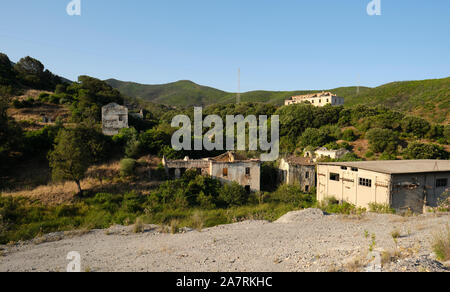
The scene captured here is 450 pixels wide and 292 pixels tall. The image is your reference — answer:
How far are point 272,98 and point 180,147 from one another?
3224 inches

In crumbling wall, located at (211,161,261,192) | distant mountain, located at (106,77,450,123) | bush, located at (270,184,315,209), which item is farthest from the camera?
distant mountain, located at (106,77,450,123)

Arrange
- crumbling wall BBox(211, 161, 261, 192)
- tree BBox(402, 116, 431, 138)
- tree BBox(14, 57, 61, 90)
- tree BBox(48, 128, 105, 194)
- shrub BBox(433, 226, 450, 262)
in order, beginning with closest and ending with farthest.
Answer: shrub BBox(433, 226, 450, 262) < tree BBox(48, 128, 105, 194) < crumbling wall BBox(211, 161, 261, 192) < tree BBox(402, 116, 431, 138) < tree BBox(14, 57, 61, 90)

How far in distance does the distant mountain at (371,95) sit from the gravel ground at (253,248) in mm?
53225

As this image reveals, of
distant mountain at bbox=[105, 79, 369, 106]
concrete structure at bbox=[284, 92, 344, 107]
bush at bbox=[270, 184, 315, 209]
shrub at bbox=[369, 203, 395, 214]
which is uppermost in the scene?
distant mountain at bbox=[105, 79, 369, 106]

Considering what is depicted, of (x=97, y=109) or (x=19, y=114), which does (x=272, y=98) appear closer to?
(x=97, y=109)

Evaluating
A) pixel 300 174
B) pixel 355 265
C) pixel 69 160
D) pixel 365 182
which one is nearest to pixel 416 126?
pixel 300 174

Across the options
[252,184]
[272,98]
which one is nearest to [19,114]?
[252,184]

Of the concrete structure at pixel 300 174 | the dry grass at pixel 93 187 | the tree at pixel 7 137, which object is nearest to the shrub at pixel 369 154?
the concrete structure at pixel 300 174

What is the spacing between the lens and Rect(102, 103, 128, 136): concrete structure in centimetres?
3012

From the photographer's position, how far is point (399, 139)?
36.7 meters

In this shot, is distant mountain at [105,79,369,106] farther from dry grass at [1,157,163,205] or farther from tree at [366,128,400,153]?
dry grass at [1,157,163,205]

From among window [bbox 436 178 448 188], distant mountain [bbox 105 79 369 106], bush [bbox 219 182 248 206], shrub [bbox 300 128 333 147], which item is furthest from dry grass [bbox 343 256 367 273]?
distant mountain [bbox 105 79 369 106]

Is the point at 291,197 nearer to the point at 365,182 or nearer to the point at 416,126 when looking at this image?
the point at 365,182

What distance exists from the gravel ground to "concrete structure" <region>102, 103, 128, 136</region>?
20.7 meters
